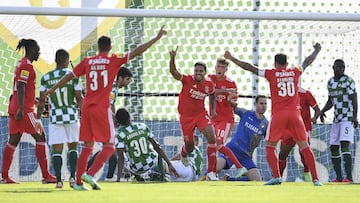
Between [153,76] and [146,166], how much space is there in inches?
114

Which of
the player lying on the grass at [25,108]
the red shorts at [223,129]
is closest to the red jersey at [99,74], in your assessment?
the player lying on the grass at [25,108]

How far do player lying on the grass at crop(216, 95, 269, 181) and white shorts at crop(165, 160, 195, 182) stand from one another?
3.06 ft

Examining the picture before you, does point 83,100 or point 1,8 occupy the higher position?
point 1,8

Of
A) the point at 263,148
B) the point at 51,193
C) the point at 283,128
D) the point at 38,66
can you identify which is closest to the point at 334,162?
the point at 263,148

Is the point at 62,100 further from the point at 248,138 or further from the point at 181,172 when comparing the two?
the point at 248,138

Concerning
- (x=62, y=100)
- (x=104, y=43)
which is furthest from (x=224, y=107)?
(x=104, y=43)

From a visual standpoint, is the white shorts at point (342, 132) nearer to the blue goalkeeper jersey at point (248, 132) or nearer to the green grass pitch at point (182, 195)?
the blue goalkeeper jersey at point (248, 132)

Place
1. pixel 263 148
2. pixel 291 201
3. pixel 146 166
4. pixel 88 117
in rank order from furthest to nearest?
pixel 263 148 → pixel 146 166 → pixel 88 117 → pixel 291 201

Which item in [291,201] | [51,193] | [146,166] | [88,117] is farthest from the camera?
[146,166]

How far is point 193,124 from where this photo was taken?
15.2 m

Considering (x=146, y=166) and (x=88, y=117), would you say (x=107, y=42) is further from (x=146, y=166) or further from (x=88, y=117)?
(x=146, y=166)

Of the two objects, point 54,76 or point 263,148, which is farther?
point 263,148

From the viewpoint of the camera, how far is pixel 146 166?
15.0 m

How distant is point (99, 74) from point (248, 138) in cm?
523
